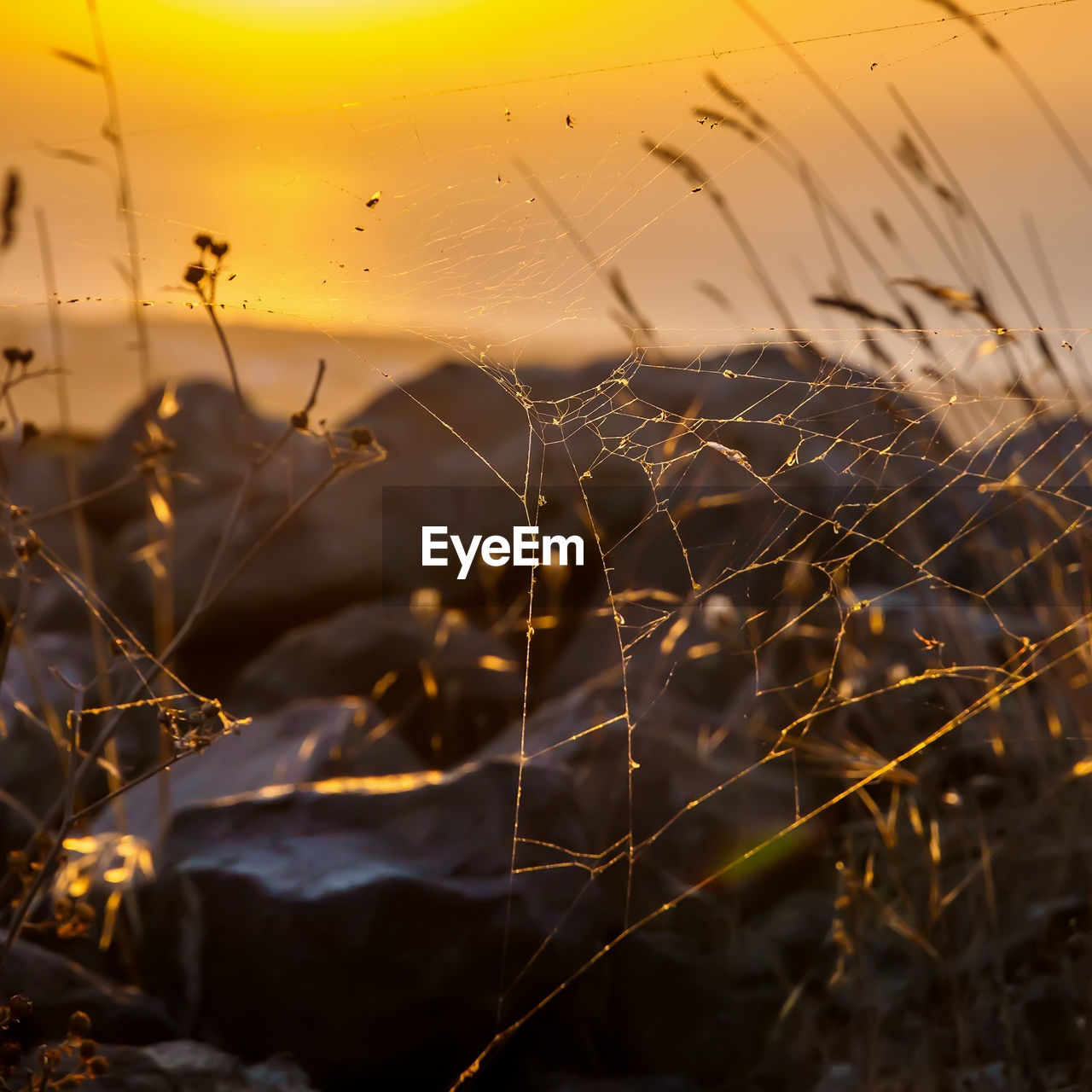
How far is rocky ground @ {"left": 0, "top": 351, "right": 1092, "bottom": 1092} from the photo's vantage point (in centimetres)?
165

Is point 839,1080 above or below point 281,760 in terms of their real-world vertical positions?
below

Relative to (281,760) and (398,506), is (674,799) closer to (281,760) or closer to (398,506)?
(281,760)

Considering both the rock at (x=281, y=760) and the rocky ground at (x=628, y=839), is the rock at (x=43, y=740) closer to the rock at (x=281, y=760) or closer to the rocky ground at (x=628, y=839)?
the rocky ground at (x=628, y=839)

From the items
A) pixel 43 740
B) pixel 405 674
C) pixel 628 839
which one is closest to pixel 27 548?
pixel 628 839

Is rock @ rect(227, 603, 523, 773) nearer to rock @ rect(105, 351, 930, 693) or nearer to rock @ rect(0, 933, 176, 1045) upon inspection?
rock @ rect(105, 351, 930, 693)

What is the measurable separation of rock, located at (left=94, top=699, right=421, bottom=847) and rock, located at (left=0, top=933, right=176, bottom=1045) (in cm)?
47

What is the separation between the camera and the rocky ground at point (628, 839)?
1.65 meters

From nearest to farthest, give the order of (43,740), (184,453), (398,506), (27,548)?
(27,548)
(43,740)
(398,506)
(184,453)

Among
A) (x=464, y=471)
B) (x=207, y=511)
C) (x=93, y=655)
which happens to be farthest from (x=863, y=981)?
(x=207, y=511)

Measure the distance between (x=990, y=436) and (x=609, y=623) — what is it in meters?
1.41

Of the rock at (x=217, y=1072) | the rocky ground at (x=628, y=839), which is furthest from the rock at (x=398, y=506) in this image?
the rock at (x=217, y=1072)

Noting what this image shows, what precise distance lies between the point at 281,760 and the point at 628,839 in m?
1.01

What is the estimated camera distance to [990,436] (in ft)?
5.98

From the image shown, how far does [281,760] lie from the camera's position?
2.52 m
